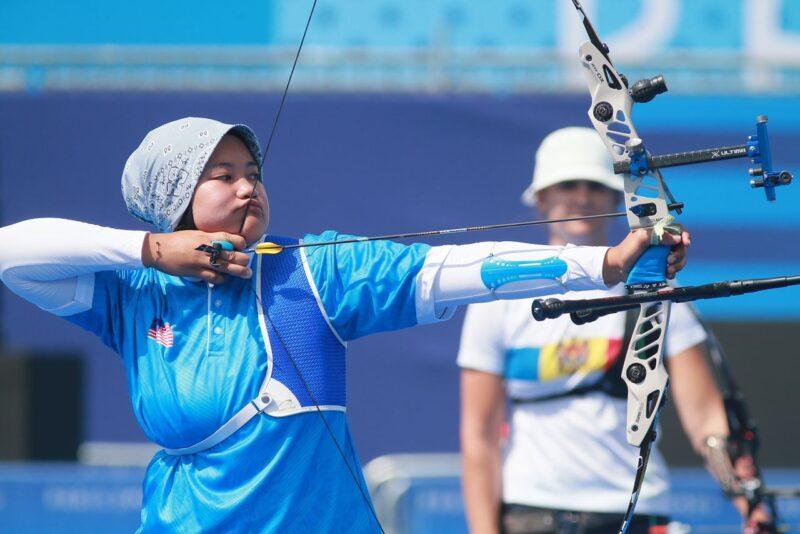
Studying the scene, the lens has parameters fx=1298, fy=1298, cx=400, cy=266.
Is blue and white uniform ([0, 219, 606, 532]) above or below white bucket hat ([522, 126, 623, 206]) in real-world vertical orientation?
below

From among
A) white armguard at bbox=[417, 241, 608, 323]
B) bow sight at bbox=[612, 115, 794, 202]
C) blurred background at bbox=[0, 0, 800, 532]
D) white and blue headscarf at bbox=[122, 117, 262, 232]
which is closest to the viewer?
bow sight at bbox=[612, 115, 794, 202]

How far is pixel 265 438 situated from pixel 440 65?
286cm

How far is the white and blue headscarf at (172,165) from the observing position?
2211 mm

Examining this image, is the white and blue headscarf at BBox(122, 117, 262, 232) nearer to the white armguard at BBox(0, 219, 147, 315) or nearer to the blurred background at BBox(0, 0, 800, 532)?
the white armguard at BBox(0, 219, 147, 315)

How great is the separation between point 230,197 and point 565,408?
1056 mm

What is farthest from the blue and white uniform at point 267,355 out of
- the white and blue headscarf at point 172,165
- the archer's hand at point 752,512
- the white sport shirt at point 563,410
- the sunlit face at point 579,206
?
the archer's hand at point 752,512

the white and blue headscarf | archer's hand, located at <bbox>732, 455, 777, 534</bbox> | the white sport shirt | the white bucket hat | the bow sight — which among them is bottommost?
archer's hand, located at <bbox>732, 455, 777, 534</bbox>

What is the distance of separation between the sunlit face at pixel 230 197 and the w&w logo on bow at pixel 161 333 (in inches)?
6.9

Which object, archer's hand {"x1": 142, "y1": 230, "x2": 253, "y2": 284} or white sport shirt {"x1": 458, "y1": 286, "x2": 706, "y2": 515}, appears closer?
archer's hand {"x1": 142, "y1": 230, "x2": 253, "y2": 284}

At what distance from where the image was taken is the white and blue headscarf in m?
2.21

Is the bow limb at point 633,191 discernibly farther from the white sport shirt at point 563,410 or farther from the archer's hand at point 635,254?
the white sport shirt at point 563,410

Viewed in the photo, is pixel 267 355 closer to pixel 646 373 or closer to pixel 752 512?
pixel 646 373

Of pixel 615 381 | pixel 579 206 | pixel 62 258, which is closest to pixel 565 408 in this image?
pixel 615 381

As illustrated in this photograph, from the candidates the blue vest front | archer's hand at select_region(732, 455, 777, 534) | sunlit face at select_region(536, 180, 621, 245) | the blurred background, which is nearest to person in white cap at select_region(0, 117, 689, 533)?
the blue vest front
